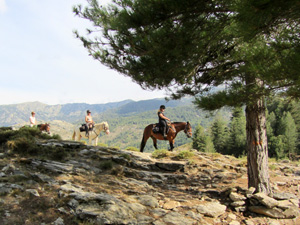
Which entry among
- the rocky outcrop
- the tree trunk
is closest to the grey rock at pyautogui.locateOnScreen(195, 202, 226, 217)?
the rocky outcrop

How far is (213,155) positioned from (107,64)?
336 inches

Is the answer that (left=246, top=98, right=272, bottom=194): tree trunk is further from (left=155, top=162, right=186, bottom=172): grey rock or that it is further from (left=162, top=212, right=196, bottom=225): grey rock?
(left=155, top=162, right=186, bottom=172): grey rock

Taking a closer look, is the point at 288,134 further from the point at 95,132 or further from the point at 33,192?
the point at 33,192

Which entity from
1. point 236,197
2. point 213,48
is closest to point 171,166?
point 236,197

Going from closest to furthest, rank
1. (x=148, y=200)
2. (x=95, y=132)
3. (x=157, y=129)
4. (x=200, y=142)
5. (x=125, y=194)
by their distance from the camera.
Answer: (x=148, y=200) < (x=125, y=194) < (x=157, y=129) < (x=95, y=132) < (x=200, y=142)

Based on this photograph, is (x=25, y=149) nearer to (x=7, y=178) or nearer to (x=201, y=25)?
(x=7, y=178)

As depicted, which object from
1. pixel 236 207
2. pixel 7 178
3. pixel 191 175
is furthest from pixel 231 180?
pixel 7 178

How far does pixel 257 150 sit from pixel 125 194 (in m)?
4.69

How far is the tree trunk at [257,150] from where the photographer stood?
6.95m

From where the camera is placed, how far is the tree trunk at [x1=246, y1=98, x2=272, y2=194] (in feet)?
22.8

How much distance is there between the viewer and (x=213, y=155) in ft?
41.6

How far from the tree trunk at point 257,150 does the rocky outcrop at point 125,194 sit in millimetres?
420

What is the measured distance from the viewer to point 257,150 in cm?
700

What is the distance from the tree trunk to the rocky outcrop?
0.42 metres
